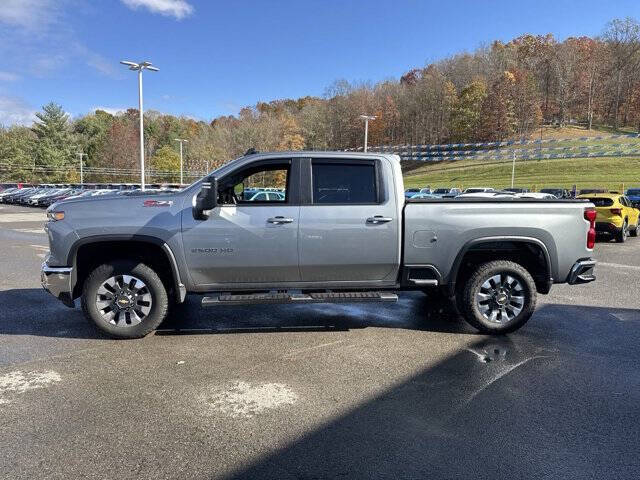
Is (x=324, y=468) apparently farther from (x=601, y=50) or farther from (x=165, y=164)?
(x=601, y=50)

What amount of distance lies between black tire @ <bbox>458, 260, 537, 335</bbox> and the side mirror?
298 cm

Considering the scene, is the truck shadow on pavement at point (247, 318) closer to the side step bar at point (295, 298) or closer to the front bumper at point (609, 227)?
the side step bar at point (295, 298)

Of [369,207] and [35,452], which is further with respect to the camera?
[369,207]

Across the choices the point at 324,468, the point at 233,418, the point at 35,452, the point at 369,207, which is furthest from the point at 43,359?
the point at 369,207

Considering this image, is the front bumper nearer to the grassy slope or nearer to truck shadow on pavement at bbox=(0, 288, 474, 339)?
truck shadow on pavement at bbox=(0, 288, 474, 339)

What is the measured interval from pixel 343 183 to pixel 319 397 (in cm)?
238

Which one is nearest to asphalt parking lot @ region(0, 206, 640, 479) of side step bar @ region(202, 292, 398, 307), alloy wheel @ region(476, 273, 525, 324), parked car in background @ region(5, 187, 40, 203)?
alloy wheel @ region(476, 273, 525, 324)

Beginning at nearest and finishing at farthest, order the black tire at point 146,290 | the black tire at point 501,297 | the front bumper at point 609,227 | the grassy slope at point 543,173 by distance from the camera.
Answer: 1. the black tire at point 146,290
2. the black tire at point 501,297
3. the front bumper at point 609,227
4. the grassy slope at point 543,173

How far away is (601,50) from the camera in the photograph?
88.4 m

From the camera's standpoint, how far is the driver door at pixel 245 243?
4879 mm

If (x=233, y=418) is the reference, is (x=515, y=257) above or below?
above

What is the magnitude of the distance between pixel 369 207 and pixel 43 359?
3.63 m

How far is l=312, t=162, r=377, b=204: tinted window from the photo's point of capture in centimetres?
510

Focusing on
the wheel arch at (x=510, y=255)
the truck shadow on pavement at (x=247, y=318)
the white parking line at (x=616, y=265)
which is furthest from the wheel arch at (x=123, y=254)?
the white parking line at (x=616, y=265)
